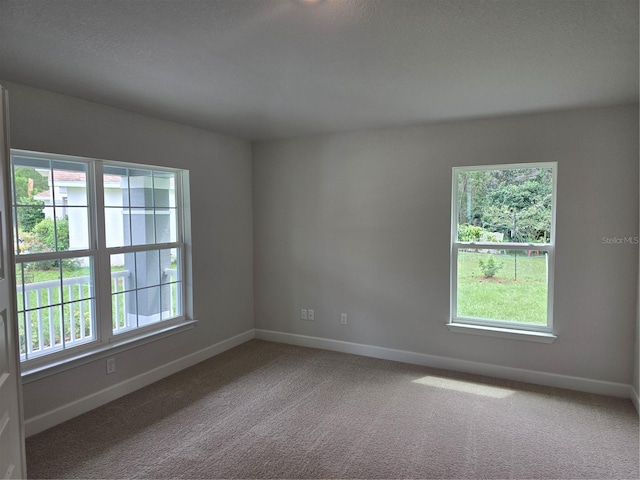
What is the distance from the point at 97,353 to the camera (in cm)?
302

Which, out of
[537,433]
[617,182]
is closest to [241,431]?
[537,433]

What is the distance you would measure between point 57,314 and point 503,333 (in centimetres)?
366

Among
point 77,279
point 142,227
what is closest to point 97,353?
point 77,279

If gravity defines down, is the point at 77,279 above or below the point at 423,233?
below

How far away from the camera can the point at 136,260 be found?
3496mm

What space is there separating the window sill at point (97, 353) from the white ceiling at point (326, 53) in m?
1.90

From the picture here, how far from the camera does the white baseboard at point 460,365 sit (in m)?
3.23

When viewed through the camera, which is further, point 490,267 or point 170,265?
point 170,265

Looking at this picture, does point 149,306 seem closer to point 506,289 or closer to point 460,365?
point 460,365

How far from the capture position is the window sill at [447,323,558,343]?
11.1 ft

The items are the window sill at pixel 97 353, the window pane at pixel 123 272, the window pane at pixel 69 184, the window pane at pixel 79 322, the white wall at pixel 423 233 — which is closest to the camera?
the window sill at pixel 97 353

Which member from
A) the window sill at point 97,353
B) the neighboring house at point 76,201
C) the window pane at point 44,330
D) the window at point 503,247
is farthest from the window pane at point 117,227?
the window at point 503,247

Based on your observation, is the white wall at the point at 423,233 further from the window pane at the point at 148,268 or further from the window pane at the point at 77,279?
the window pane at the point at 77,279

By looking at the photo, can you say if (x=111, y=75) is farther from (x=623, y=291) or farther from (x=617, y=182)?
(x=623, y=291)
